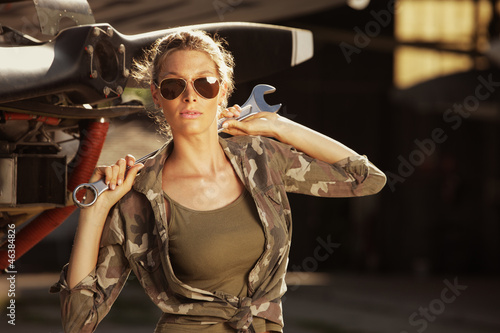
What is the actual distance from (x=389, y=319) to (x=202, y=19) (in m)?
6.30

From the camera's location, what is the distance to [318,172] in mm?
2809

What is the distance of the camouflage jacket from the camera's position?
2.56m

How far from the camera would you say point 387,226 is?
52.6 feet

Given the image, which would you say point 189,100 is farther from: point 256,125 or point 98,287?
point 98,287

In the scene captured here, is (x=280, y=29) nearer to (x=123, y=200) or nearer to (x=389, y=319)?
(x=123, y=200)

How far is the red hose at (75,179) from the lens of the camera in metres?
3.56

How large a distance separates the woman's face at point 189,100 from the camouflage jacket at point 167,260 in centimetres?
14

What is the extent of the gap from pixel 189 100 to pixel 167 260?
19.2 inches

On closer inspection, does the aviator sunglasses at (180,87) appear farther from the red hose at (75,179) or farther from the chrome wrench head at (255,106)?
the red hose at (75,179)

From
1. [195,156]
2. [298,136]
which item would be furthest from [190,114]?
[298,136]

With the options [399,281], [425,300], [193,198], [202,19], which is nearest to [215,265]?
[193,198]

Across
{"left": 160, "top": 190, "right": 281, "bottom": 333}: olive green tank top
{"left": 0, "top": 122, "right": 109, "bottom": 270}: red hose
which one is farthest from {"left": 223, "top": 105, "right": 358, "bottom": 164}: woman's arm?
{"left": 0, "top": 122, "right": 109, "bottom": 270}: red hose

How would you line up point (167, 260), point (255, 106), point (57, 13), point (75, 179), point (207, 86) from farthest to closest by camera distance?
point (75, 179) < point (57, 13) < point (255, 106) < point (207, 86) < point (167, 260)

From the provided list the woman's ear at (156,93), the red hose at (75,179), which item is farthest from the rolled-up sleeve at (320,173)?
the red hose at (75,179)
